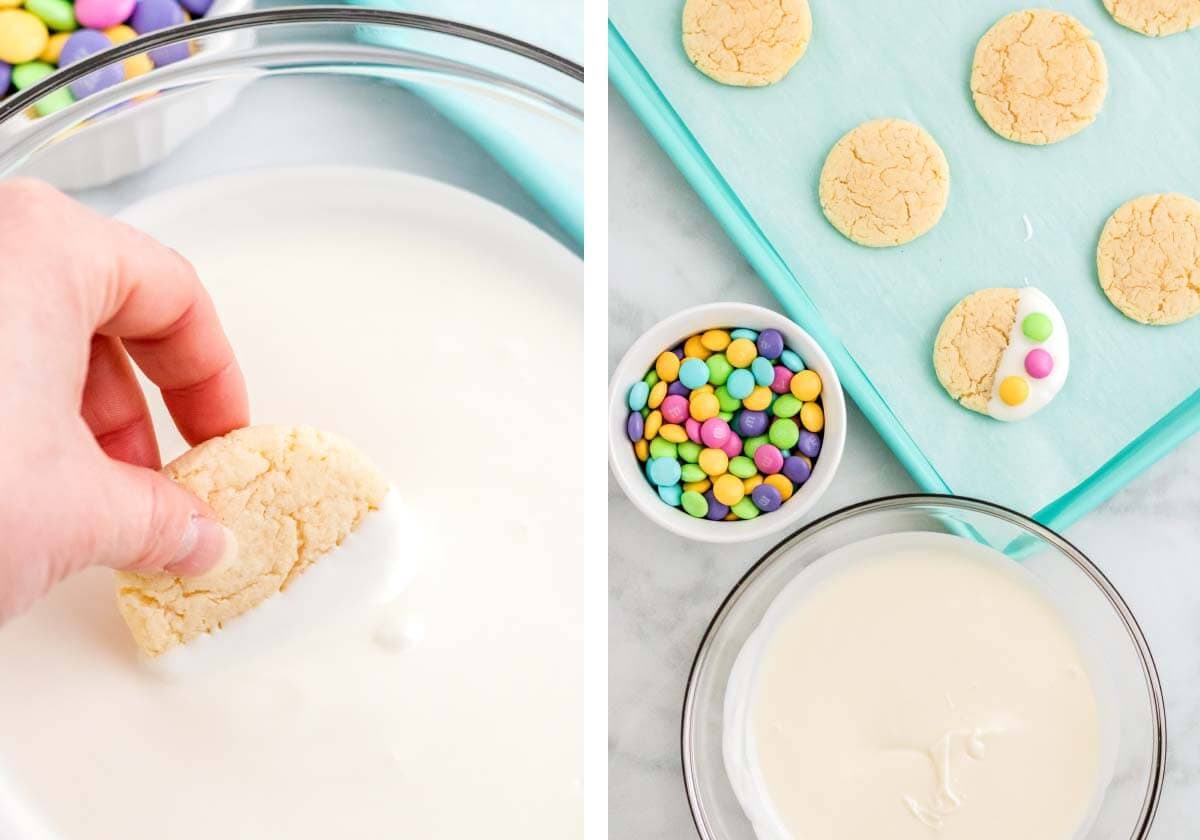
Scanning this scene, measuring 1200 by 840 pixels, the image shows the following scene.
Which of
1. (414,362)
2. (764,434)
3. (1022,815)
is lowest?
(1022,815)

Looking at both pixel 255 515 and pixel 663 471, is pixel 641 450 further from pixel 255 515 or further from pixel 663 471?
pixel 255 515

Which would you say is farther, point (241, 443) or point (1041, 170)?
point (1041, 170)

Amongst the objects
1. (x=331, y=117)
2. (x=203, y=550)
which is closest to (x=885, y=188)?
(x=331, y=117)

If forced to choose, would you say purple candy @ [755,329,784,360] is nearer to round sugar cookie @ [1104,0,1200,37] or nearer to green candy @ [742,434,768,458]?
green candy @ [742,434,768,458]

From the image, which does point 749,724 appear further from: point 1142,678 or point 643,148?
point 643,148

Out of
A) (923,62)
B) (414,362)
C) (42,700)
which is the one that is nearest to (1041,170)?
(923,62)

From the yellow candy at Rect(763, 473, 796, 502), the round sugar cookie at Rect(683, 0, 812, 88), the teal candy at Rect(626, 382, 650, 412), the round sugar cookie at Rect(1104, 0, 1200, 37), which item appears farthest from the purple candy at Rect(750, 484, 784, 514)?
the round sugar cookie at Rect(1104, 0, 1200, 37)

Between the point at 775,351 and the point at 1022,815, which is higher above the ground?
the point at 775,351

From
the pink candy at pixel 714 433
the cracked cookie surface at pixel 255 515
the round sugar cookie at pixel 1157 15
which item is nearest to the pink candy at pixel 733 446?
the pink candy at pixel 714 433
